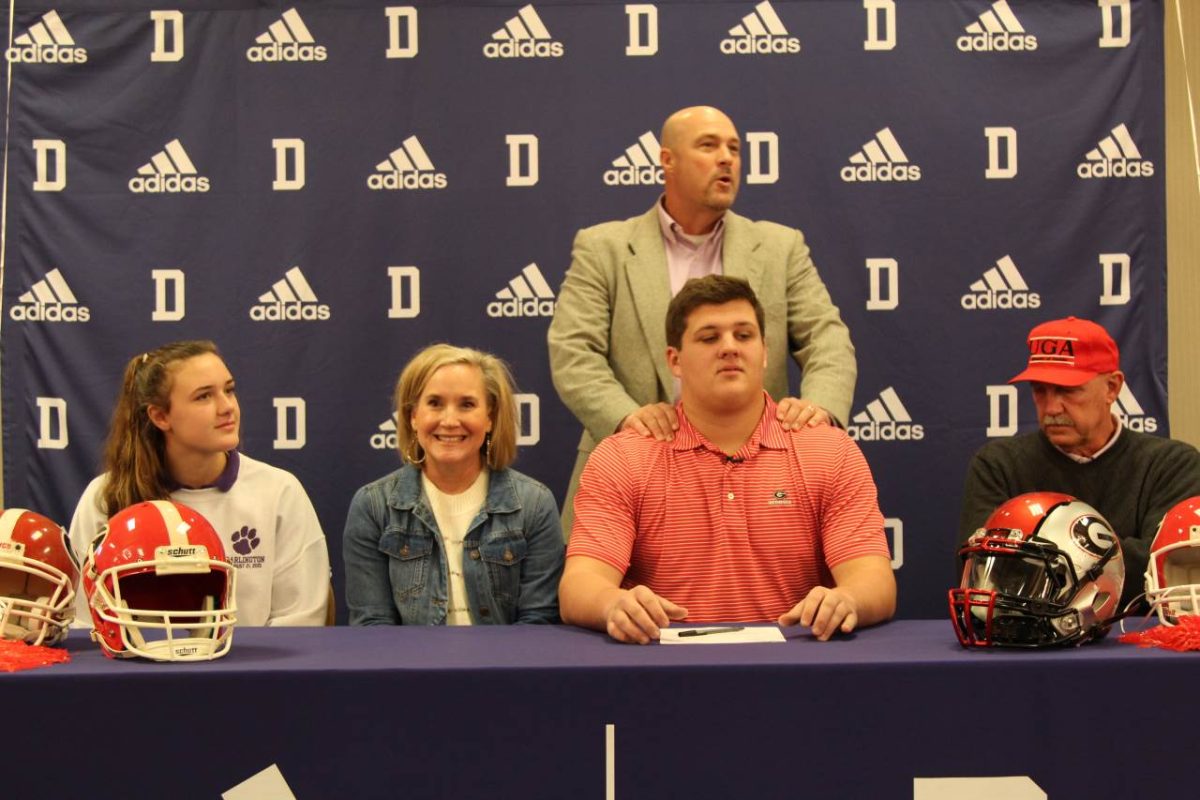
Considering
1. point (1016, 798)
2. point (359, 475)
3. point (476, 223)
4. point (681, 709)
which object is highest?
point (476, 223)

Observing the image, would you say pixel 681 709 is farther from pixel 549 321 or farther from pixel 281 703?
pixel 549 321

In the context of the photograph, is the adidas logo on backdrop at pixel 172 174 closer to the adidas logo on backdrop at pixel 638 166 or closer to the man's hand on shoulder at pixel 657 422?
the adidas logo on backdrop at pixel 638 166

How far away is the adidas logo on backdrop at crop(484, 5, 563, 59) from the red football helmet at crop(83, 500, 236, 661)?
8.78ft

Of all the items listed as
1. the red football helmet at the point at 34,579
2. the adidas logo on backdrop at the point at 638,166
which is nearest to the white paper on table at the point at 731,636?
the red football helmet at the point at 34,579

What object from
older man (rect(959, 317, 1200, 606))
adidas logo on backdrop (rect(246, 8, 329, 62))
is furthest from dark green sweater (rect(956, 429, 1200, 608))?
adidas logo on backdrop (rect(246, 8, 329, 62))

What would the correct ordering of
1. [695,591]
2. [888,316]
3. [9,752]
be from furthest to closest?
[888,316] < [695,591] < [9,752]

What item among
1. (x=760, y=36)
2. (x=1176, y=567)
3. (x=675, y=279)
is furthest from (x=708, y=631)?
(x=760, y=36)

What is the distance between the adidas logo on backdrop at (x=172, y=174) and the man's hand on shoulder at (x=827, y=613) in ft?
10.1

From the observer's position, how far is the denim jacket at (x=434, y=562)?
3.03 meters

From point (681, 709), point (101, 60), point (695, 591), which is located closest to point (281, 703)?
point (681, 709)

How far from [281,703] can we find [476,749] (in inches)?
12.3

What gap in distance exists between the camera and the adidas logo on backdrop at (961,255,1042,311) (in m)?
4.48

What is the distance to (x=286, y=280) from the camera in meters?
4.55

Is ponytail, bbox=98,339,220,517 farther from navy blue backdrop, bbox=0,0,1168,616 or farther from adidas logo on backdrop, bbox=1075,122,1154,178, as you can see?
adidas logo on backdrop, bbox=1075,122,1154,178
